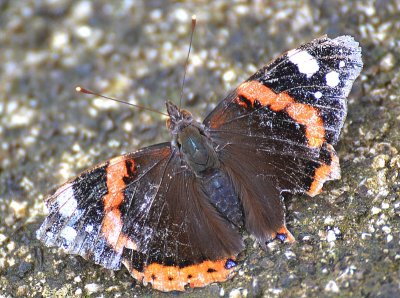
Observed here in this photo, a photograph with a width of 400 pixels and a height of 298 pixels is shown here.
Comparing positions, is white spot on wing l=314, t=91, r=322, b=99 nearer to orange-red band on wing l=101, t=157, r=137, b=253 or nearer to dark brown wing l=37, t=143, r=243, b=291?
dark brown wing l=37, t=143, r=243, b=291

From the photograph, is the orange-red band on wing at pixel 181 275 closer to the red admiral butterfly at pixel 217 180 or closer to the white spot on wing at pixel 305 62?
the red admiral butterfly at pixel 217 180

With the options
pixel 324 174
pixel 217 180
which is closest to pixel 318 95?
pixel 324 174

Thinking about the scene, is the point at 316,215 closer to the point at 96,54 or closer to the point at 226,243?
the point at 226,243

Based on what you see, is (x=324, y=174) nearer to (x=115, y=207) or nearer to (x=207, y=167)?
(x=207, y=167)

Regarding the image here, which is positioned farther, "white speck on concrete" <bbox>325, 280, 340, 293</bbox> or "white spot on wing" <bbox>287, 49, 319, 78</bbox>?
"white spot on wing" <bbox>287, 49, 319, 78</bbox>

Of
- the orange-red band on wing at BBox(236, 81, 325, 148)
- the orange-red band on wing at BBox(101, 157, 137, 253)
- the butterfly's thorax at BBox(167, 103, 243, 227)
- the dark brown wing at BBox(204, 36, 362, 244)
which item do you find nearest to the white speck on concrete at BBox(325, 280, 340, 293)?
the dark brown wing at BBox(204, 36, 362, 244)

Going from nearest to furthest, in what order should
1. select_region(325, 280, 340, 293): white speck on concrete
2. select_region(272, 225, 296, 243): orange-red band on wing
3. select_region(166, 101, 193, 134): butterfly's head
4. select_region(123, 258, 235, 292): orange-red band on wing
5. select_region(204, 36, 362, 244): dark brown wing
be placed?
select_region(325, 280, 340, 293): white speck on concrete < select_region(123, 258, 235, 292): orange-red band on wing < select_region(272, 225, 296, 243): orange-red band on wing < select_region(204, 36, 362, 244): dark brown wing < select_region(166, 101, 193, 134): butterfly's head

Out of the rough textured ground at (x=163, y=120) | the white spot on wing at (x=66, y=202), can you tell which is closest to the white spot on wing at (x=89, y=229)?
the white spot on wing at (x=66, y=202)
